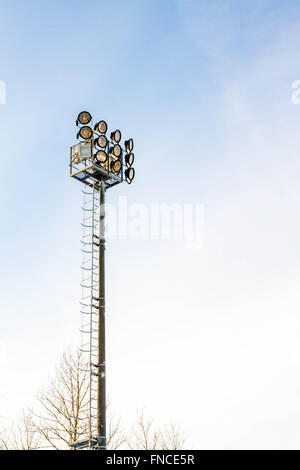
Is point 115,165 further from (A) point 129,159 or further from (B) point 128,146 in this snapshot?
(B) point 128,146

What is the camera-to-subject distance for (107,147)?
24.6m

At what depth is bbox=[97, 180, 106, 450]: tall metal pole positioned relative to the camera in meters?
20.3

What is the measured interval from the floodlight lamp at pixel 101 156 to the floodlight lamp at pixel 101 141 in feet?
1.40

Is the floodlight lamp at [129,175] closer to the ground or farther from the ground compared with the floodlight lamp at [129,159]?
closer to the ground

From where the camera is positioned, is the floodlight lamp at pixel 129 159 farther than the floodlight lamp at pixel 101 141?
Yes

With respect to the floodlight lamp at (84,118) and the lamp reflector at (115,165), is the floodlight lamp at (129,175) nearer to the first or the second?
the lamp reflector at (115,165)

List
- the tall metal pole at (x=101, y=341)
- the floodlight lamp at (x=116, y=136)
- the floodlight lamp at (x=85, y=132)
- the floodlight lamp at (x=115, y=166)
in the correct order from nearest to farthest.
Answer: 1. the tall metal pole at (x=101, y=341)
2. the floodlight lamp at (x=85, y=132)
3. the floodlight lamp at (x=115, y=166)
4. the floodlight lamp at (x=116, y=136)

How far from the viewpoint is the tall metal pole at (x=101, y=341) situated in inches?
800

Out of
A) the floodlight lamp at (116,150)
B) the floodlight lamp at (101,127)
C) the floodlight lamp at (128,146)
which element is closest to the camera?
the floodlight lamp at (101,127)

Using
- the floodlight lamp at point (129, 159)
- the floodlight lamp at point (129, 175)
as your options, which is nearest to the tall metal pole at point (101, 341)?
the floodlight lamp at point (129, 175)

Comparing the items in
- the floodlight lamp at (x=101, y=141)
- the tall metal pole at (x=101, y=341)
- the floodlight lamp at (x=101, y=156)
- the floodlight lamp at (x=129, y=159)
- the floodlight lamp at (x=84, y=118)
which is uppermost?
the floodlight lamp at (x=84, y=118)
